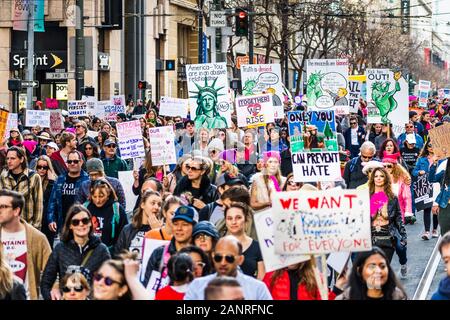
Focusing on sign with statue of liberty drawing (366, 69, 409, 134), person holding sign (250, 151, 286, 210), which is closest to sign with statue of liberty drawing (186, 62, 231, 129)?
sign with statue of liberty drawing (366, 69, 409, 134)

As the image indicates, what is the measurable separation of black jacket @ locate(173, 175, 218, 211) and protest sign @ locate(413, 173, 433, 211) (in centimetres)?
541

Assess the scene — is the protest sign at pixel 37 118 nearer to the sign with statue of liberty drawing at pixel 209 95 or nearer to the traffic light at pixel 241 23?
the sign with statue of liberty drawing at pixel 209 95

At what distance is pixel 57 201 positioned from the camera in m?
15.2

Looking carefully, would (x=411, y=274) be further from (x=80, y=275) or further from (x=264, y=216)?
(x=80, y=275)

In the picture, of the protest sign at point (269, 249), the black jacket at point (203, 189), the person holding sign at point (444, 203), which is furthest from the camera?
the person holding sign at point (444, 203)

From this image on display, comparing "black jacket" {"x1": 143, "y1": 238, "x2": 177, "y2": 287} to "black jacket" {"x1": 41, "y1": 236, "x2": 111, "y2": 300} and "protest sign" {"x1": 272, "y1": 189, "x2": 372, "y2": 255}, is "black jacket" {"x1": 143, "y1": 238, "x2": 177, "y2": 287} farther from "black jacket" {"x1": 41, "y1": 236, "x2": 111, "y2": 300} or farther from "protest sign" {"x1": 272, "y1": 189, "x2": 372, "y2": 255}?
"protest sign" {"x1": 272, "y1": 189, "x2": 372, "y2": 255}

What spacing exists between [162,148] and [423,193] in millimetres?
3792

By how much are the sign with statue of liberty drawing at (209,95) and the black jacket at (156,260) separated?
538 inches

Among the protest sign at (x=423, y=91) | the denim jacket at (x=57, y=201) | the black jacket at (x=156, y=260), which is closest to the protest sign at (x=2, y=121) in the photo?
the denim jacket at (x=57, y=201)

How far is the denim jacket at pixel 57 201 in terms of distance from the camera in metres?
15.0

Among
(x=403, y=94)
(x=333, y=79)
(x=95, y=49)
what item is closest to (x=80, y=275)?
(x=403, y=94)

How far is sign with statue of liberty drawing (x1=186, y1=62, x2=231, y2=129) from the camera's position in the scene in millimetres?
24141

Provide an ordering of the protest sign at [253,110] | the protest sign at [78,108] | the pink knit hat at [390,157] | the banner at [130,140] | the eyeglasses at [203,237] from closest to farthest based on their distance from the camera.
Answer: the eyeglasses at [203,237] → the pink knit hat at [390,157] → the banner at [130,140] → the protest sign at [253,110] → the protest sign at [78,108]
